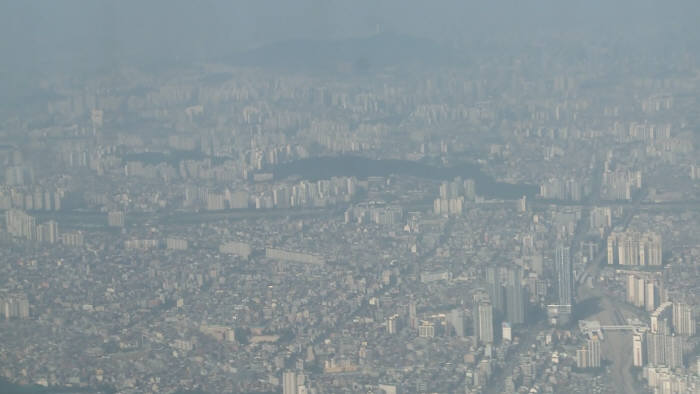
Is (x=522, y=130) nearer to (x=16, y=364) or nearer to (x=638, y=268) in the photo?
(x=638, y=268)

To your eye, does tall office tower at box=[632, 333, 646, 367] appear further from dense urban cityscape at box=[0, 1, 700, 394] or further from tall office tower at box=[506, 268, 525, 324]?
tall office tower at box=[506, 268, 525, 324]

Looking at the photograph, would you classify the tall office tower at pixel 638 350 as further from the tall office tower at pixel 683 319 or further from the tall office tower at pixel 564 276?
the tall office tower at pixel 564 276

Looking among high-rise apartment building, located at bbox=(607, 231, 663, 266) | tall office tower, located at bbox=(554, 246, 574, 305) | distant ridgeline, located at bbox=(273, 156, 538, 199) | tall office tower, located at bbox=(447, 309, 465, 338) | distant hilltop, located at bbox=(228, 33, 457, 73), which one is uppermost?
distant hilltop, located at bbox=(228, 33, 457, 73)

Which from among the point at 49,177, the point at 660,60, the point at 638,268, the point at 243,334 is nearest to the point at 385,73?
the point at 660,60

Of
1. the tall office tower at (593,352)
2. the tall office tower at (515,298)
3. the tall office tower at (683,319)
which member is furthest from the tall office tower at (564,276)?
the tall office tower at (593,352)

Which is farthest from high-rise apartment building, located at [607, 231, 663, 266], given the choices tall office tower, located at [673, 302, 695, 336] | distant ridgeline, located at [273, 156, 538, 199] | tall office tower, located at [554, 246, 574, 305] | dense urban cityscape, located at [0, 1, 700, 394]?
distant ridgeline, located at [273, 156, 538, 199]

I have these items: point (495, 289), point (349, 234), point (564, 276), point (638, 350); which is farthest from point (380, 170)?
point (638, 350)
